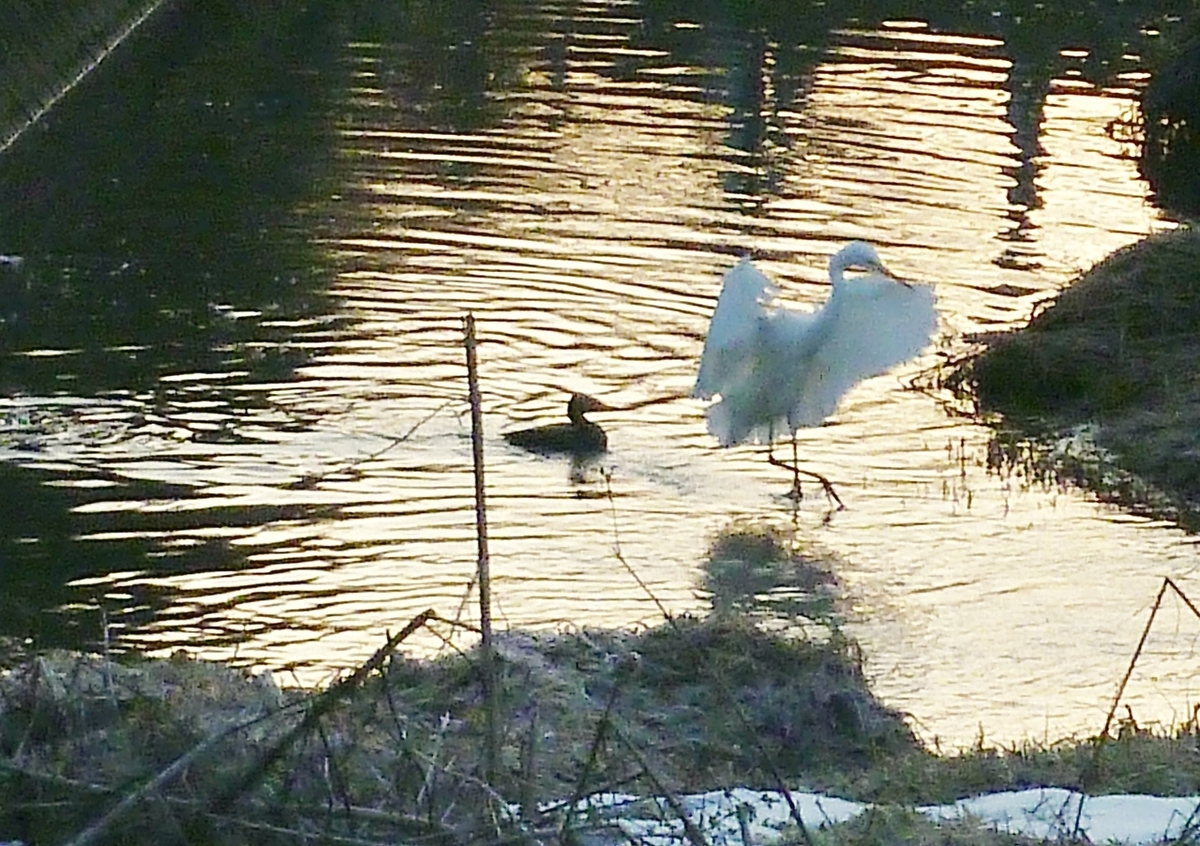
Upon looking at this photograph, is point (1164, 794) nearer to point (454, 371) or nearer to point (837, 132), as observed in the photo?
point (454, 371)

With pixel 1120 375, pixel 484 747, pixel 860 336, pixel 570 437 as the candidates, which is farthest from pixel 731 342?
pixel 484 747

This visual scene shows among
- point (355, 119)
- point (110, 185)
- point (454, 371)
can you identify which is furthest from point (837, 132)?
point (454, 371)

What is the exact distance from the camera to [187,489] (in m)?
9.62

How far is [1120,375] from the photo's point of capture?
39.9ft

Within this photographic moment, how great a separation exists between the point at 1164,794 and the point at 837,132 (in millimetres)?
14471

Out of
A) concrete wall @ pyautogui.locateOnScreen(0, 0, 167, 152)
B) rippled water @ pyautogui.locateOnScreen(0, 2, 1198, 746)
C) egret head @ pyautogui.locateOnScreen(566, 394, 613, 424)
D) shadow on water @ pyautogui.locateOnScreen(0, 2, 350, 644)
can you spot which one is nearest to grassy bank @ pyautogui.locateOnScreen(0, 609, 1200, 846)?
rippled water @ pyautogui.locateOnScreen(0, 2, 1198, 746)

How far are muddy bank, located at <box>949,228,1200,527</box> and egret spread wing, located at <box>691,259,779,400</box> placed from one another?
170 centimetres

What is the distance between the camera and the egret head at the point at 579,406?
10414 millimetres

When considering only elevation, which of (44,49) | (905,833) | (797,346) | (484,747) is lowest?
(797,346)

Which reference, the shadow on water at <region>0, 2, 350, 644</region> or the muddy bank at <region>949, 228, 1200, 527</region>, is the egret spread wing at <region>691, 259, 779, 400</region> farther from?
Result: the shadow on water at <region>0, 2, 350, 644</region>

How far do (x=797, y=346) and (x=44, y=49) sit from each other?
38.2ft

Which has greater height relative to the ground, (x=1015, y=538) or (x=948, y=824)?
(x=948, y=824)

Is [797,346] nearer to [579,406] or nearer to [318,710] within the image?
[579,406]

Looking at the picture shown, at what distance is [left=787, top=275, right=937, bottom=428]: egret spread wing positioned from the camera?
10703 mm
